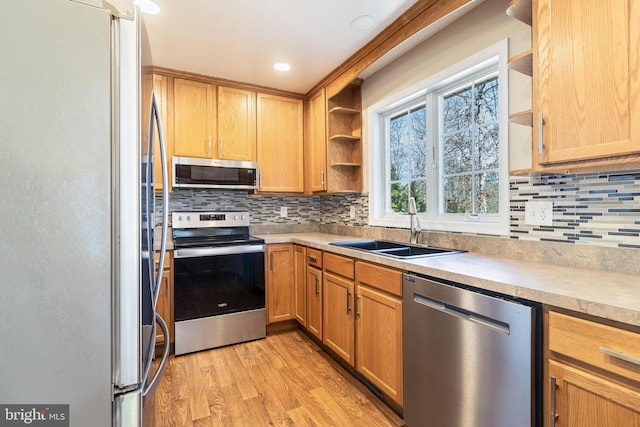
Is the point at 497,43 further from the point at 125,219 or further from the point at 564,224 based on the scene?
the point at 125,219

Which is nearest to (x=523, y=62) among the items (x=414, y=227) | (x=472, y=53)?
(x=472, y=53)

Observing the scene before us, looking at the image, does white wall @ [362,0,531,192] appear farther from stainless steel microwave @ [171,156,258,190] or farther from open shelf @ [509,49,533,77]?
stainless steel microwave @ [171,156,258,190]

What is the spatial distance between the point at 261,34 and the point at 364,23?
2.34 feet

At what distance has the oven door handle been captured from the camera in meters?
2.36

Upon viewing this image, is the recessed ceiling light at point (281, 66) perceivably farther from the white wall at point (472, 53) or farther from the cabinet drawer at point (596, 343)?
the cabinet drawer at point (596, 343)

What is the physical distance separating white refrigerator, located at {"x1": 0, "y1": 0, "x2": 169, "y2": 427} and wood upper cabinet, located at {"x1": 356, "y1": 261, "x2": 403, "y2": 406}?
120 centimetres

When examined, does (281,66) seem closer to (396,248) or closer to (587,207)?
(396,248)

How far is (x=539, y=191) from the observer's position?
1.51 metres

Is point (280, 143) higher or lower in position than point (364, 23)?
lower

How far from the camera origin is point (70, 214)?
0.72 metres

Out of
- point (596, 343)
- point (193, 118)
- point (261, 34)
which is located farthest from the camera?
point (193, 118)

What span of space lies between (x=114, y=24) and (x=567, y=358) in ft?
5.26

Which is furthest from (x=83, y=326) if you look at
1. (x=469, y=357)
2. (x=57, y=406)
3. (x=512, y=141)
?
(x=512, y=141)

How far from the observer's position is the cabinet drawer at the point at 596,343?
80cm
